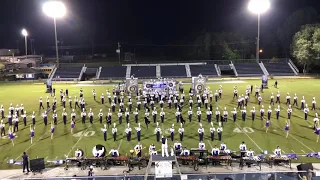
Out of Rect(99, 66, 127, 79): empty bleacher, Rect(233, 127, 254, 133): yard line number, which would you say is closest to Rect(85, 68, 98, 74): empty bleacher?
Rect(99, 66, 127, 79): empty bleacher

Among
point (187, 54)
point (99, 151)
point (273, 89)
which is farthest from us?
point (187, 54)

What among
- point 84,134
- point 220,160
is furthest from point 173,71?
point 220,160

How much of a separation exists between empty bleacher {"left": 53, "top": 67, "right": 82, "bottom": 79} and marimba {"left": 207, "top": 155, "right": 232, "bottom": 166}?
39.6 metres

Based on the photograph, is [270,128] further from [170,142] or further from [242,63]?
[242,63]

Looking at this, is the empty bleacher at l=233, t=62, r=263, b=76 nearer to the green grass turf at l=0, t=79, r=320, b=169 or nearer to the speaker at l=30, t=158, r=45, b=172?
the green grass turf at l=0, t=79, r=320, b=169

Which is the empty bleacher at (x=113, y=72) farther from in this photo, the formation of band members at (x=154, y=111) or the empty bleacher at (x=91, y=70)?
the formation of band members at (x=154, y=111)

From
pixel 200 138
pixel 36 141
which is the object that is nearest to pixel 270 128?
pixel 200 138

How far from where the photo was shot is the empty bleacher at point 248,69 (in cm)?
4878

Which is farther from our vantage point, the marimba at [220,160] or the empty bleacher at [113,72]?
the empty bleacher at [113,72]

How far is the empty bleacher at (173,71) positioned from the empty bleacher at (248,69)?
27.4ft

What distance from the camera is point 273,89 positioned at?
114ft

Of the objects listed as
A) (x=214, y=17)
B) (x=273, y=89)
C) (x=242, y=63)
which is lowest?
(x=273, y=89)

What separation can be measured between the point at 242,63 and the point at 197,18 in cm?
4386

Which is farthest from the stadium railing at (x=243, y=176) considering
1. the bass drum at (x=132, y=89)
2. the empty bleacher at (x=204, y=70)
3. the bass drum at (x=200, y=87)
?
the empty bleacher at (x=204, y=70)
